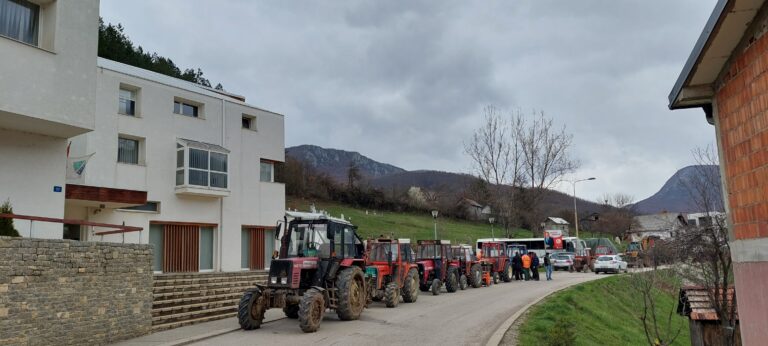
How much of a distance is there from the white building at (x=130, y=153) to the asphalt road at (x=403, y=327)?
5.40 meters

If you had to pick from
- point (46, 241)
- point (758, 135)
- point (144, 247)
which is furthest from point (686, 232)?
point (46, 241)

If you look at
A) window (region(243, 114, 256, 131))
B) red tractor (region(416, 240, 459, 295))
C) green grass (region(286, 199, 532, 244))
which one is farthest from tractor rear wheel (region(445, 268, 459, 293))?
green grass (region(286, 199, 532, 244))

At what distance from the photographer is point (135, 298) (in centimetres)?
1291

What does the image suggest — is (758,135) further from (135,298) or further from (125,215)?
(125,215)

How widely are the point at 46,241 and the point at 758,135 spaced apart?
1164 centimetres

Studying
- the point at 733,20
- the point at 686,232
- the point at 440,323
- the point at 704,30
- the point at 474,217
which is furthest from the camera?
the point at 474,217

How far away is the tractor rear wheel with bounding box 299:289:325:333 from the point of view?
12.6m

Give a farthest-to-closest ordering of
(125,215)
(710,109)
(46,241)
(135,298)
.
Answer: (125,215)
(135,298)
(46,241)
(710,109)

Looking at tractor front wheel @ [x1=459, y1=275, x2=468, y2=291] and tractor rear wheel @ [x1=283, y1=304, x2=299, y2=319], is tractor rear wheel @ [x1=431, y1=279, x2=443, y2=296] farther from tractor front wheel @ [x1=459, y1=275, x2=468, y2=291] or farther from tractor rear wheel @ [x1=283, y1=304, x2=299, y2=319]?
tractor rear wheel @ [x1=283, y1=304, x2=299, y2=319]

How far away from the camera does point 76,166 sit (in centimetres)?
1800

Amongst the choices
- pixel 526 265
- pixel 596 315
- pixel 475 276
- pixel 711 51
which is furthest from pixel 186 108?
pixel 711 51

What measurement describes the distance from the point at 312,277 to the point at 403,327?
2618mm

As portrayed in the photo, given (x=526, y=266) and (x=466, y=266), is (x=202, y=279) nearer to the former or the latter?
(x=466, y=266)

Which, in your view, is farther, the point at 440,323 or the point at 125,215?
the point at 125,215
